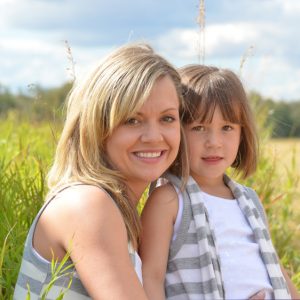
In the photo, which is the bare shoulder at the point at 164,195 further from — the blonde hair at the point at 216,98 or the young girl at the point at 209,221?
the blonde hair at the point at 216,98

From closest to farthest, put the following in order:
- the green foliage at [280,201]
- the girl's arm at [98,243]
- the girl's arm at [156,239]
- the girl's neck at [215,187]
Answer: the girl's arm at [98,243], the girl's arm at [156,239], the girl's neck at [215,187], the green foliage at [280,201]

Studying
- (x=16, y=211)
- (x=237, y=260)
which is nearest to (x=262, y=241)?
(x=237, y=260)

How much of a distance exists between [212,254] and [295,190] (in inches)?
124

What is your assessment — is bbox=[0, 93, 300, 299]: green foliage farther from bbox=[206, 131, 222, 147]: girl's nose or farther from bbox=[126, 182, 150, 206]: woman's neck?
bbox=[206, 131, 222, 147]: girl's nose

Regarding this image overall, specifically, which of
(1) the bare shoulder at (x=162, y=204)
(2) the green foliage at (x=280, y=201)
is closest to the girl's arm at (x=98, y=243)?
(1) the bare shoulder at (x=162, y=204)

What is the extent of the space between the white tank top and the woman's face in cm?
21

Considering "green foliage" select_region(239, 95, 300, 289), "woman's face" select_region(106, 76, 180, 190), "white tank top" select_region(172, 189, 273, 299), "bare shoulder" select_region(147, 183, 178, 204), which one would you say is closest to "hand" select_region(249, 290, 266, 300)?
"white tank top" select_region(172, 189, 273, 299)

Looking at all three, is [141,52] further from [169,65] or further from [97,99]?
[97,99]

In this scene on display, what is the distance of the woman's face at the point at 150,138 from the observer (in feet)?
7.85

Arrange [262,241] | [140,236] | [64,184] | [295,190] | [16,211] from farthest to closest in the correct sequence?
[295,190], [16,211], [262,241], [140,236], [64,184]

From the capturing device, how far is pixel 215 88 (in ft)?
8.93

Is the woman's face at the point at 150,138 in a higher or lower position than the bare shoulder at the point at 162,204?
higher

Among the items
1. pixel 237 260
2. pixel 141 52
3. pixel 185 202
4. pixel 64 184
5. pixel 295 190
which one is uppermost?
pixel 141 52

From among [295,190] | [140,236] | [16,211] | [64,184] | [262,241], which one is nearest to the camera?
[64,184]
